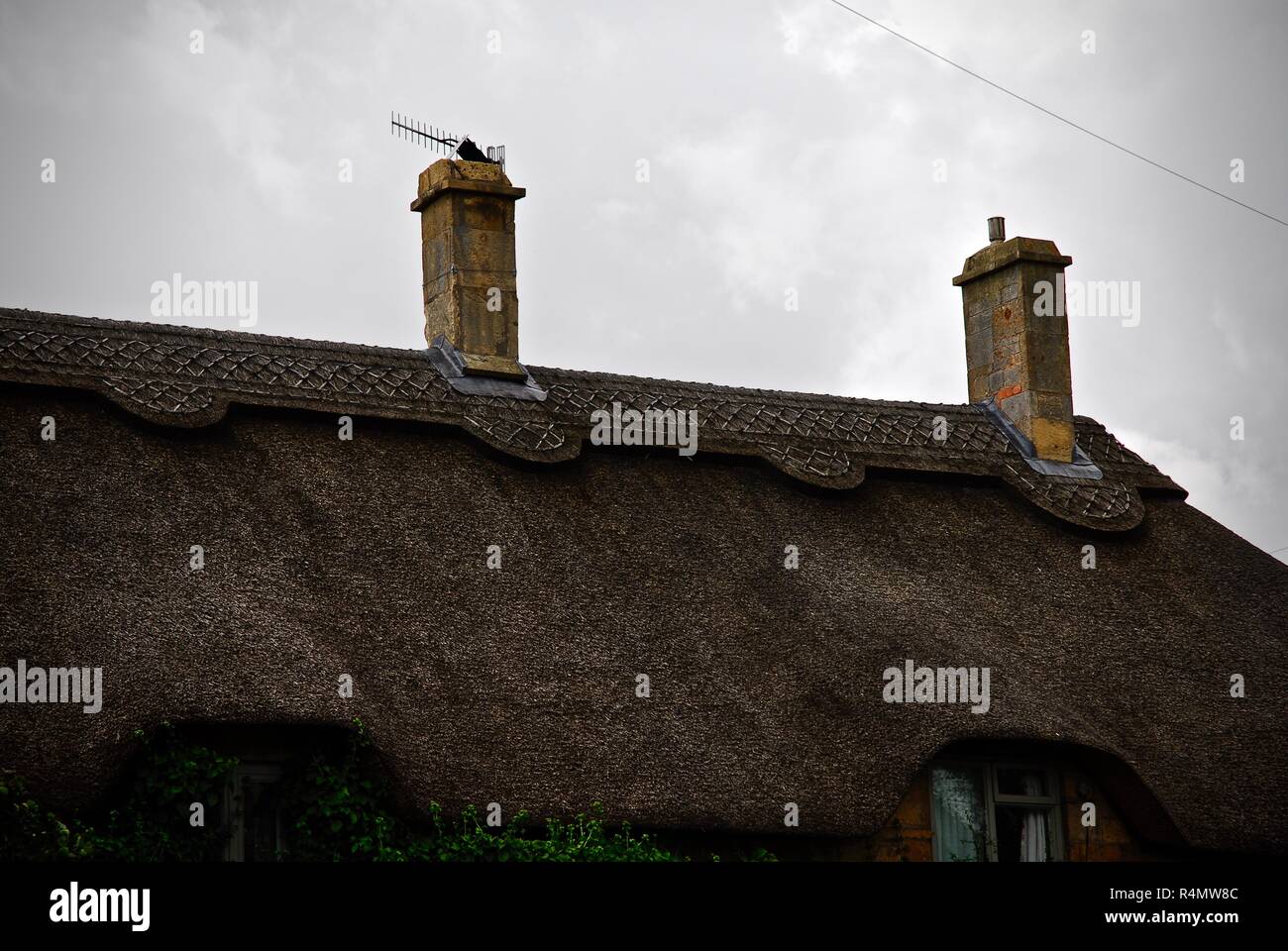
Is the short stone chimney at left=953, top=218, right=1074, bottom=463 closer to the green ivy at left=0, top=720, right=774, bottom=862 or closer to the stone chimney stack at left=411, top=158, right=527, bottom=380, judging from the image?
the stone chimney stack at left=411, top=158, right=527, bottom=380

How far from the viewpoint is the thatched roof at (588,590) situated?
1260cm

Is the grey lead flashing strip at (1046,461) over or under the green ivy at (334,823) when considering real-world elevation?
over

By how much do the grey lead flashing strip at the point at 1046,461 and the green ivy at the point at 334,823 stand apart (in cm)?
683

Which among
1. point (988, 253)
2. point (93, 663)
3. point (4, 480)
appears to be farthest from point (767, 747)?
point (988, 253)

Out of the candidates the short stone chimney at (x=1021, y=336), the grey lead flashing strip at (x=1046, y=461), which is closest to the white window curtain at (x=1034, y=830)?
the grey lead flashing strip at (x=1046, y=461)

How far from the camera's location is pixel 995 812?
14.6 meters

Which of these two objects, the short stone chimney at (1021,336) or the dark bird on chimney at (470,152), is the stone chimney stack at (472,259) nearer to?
the dark bird on chimney at (470,152)

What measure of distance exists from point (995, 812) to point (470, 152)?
24.0 feet

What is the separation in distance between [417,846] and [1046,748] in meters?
4.67

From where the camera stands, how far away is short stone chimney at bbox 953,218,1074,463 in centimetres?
1869

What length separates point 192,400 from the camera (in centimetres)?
1466

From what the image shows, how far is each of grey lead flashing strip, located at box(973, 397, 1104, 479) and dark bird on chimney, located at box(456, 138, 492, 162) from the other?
5192mm

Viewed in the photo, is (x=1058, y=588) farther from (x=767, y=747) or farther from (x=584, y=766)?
(x=584, y=766)

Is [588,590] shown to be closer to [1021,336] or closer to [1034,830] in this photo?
[1034,830]
